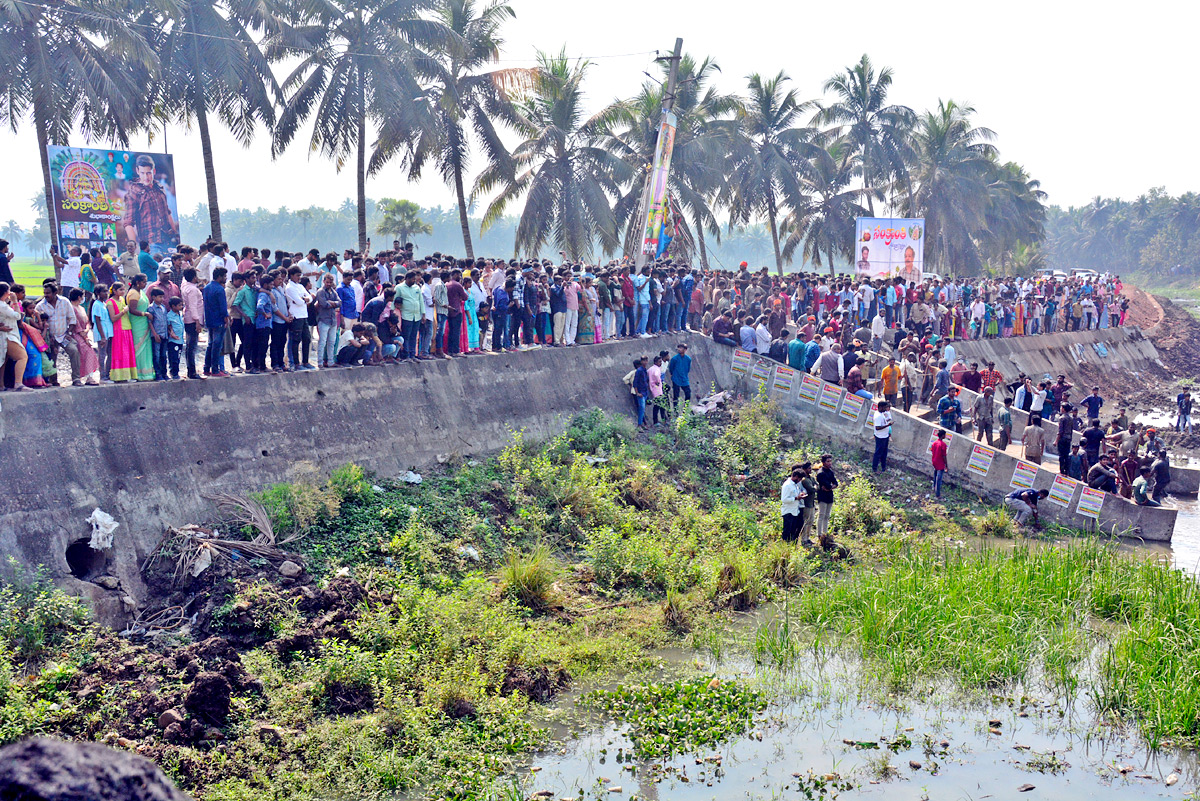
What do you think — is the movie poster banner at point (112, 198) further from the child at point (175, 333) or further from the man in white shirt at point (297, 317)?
the child at point (175, 333)

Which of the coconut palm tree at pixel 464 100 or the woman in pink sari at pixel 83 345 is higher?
the coconut palm tree at pixel 464 100

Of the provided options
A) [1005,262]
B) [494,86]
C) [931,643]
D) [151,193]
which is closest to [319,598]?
[931,643]

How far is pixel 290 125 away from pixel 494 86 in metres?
5.45

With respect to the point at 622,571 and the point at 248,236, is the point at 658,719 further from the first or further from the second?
the point at 248,236

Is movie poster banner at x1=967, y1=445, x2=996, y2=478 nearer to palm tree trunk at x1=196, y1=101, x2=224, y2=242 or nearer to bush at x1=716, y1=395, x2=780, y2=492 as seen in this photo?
bush at x1=716, y1=395, x2=780, y2=492

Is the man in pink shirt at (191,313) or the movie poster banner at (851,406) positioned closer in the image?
the man in pink shirt at (191,313)

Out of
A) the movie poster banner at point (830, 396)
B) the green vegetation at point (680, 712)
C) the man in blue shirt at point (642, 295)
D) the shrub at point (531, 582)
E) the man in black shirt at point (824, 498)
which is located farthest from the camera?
the man in blue shirt at point (642, 295)

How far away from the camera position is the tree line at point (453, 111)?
18000 mm

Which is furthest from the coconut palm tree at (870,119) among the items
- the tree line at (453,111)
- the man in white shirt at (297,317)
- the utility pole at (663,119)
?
the man in white shirt at (297,317)

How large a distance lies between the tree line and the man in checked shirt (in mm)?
1385

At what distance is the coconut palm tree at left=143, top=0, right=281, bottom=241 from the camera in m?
20.0

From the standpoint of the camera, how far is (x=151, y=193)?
16969 mm

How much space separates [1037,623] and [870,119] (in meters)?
32.8

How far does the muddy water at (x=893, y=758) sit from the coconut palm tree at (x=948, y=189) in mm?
37301
